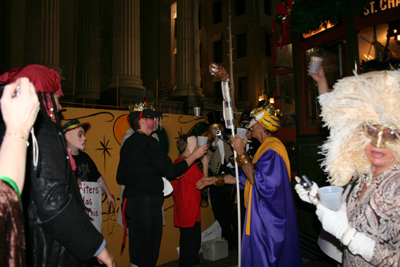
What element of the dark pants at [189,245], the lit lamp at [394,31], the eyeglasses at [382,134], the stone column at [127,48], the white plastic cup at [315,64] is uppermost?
the stone column at [127,48]

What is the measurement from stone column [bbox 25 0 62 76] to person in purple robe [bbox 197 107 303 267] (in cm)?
969

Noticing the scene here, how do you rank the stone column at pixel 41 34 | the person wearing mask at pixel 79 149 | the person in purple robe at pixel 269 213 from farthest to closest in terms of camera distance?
the stone column at pixel 41 34 → the person wearing mask at pixel 79 149 → the person in purple robe at pixel 269 213

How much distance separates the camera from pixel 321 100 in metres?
2.12

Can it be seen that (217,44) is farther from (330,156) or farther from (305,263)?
(330,156)

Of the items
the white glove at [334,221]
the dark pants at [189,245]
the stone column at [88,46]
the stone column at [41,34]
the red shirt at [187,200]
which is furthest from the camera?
the stone column at [88,46]

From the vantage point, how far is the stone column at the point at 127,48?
456 inches

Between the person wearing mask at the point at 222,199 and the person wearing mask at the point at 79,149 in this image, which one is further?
the person wearing mask at the point at 222,199

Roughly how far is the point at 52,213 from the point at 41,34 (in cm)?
1096

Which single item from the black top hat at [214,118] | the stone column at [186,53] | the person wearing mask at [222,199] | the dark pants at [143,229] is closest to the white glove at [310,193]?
the dark pants at [143,229]

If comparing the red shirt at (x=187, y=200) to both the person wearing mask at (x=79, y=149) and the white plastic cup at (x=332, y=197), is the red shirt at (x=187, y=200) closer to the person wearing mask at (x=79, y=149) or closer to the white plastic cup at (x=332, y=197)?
the person wearing mask at (x=79, y=149)

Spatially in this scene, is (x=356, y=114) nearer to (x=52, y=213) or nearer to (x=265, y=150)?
(x=265, y=150)

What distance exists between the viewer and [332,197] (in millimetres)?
1680

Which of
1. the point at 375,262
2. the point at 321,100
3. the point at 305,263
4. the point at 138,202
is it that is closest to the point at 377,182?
the point at 375,262

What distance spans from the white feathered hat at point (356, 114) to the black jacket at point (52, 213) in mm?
1698
